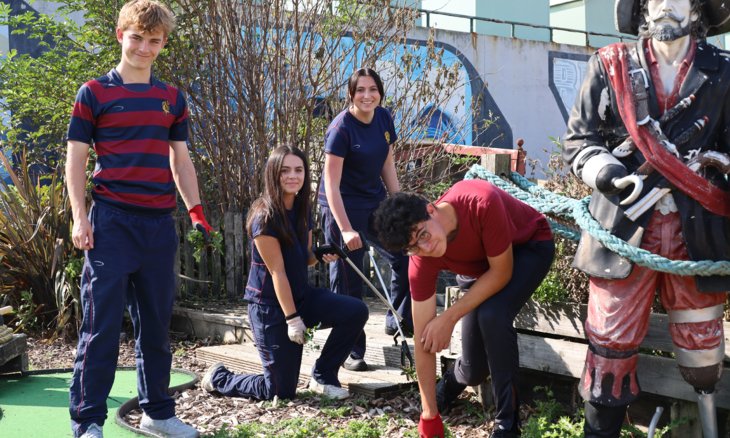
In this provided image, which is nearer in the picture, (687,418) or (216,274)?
(687,418)

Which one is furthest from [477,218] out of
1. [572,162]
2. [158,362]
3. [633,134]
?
[158,362]

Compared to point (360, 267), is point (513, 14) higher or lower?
higher

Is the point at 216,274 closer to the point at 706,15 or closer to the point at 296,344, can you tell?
the point at 296,344

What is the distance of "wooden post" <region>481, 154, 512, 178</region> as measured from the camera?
434 centimetres

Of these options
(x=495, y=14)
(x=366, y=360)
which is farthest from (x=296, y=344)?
(x=495, y=14)

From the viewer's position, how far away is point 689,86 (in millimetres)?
3004

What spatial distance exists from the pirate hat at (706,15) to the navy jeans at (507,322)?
96cm

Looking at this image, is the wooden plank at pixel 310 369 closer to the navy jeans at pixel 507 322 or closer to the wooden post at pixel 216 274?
the navy jeans at pixel 507 322

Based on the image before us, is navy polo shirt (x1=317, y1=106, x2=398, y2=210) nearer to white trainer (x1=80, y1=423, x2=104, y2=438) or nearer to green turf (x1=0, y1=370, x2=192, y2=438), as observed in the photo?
green turf (x1=0, y1=370, x2=192, y2=438)

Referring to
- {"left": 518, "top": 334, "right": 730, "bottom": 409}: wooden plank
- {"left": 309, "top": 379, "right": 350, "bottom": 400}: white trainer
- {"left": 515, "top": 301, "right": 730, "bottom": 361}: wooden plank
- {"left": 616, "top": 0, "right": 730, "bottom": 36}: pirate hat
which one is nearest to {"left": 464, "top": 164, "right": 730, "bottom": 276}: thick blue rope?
{"left": 515, "top": 301, "right": 730, "bottom": 361}: wooden plank

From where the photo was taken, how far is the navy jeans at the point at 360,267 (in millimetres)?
4848

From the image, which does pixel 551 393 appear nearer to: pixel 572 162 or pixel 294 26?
pixel 572 162

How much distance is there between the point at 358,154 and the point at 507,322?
63.3 inches

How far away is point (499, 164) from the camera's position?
4348mm
